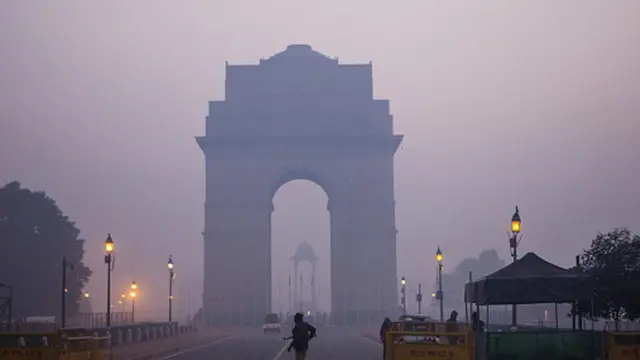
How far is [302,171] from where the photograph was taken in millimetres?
87062

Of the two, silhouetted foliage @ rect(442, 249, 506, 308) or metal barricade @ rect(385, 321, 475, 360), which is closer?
metal barricade @ rect(385, 321, 475, 360)

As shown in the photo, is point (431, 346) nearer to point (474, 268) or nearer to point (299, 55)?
point (299, 55)

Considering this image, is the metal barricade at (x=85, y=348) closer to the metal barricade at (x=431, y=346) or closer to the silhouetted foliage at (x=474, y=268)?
the metal barricade at (x=431, y=346)

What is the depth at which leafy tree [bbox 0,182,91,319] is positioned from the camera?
69.1 meters

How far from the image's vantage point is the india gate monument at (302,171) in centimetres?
8512

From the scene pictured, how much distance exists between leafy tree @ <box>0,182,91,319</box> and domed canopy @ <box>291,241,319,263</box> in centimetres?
6748

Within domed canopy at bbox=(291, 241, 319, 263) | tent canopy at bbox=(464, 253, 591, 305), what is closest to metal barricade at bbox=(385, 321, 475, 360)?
tent canopy at bbox=(464, 253, 591, 305)

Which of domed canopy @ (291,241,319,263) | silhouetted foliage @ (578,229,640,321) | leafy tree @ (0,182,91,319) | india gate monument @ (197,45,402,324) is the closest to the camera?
silhouetted foliage @ (578,229,640,321)

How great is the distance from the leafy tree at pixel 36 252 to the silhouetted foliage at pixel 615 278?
45.2m

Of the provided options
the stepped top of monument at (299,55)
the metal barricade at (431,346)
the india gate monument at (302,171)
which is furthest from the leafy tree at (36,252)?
the metal barricade at (431,346)

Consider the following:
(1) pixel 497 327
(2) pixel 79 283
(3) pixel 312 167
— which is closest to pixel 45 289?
(2) pixel 79 283

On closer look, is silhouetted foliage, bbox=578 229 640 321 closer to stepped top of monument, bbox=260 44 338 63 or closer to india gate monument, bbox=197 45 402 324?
india gate monument, bbox=197 45 402 324

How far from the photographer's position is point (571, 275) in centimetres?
2245

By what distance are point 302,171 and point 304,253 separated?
63.0 metres
